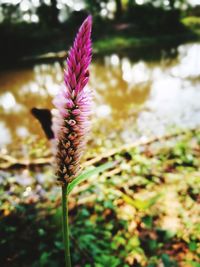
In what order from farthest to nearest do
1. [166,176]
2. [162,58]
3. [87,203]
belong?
[162,58]
[166,176]
[87,203]

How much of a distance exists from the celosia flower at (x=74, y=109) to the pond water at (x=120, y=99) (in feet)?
13.6

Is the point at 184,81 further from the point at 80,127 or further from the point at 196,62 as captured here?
the point at 80,127

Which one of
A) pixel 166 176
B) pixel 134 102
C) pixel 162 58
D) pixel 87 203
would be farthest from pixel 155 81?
pixel 87 203

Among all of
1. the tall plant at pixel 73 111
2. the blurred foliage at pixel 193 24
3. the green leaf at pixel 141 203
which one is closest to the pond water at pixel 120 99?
the green leaf at pixel 141 203

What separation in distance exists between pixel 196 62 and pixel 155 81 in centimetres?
463

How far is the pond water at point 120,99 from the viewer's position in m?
6.55

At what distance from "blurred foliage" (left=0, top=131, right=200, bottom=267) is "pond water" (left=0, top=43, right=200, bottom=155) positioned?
146 centimetres

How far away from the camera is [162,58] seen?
1593 centimetres

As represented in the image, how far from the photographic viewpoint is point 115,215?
351 cm

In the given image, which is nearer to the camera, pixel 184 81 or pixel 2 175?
pixel 2 175

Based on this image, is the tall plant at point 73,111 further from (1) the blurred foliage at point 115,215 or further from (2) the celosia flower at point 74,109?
(1) the blurred foliage at point 115,215

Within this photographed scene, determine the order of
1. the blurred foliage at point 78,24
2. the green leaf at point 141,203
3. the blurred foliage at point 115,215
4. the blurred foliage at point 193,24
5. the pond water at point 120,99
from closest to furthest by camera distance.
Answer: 1. the blurred foliage at point 115,215
2. the green leaf at point 141,203
3. the pond water at point 120,99
4. the blurred foliage at point 78,24
5. the blurred foliage at point 193,24

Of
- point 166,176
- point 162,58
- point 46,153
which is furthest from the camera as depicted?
point 162,58

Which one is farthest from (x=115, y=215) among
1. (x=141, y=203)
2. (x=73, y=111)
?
(x=73, y=111)
